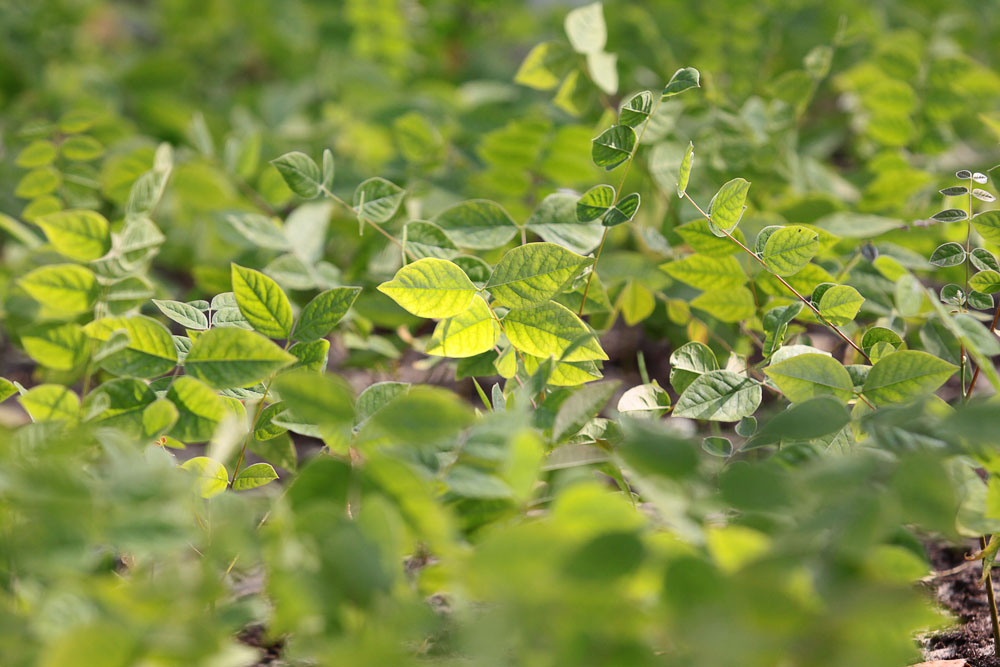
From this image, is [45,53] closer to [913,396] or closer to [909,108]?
[909,108]

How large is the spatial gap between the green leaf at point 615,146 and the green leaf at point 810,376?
0.66 ft

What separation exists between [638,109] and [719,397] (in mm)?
220

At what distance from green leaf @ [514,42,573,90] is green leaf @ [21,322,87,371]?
56 cm

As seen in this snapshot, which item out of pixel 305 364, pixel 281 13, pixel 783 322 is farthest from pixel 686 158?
pixel 281 13

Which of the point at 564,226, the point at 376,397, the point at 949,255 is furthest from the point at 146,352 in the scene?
the point at 949,255

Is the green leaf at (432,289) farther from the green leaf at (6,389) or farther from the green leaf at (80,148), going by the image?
the green leaf at (80,148)

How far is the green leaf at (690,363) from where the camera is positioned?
608mm

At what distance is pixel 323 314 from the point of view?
59cm

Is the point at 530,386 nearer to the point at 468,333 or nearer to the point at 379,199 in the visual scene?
the point at 468,333

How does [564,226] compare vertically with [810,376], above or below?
above

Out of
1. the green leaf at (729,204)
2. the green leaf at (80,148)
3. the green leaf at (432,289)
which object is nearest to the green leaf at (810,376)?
the green leaf at (729,204)

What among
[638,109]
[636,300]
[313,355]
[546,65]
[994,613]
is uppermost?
[546,65]

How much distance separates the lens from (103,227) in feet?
2.29

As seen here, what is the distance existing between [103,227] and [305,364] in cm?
26
